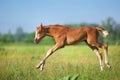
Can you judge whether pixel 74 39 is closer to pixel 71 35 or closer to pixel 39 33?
pixel 71 35

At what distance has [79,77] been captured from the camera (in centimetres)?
376

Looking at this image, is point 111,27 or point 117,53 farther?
point 111,27

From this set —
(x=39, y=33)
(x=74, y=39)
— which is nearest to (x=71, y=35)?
(x=74, y=39)

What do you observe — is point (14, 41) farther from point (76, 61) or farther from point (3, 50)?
point (76, 61)

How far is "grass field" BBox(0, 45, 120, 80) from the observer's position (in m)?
3.84

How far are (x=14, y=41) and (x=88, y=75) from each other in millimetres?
2359

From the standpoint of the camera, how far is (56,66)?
4.23 meters

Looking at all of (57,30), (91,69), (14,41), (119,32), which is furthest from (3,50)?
(119,32)

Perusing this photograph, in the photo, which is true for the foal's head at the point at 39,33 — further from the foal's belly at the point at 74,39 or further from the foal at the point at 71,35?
the foal's belly at the point at 74,39

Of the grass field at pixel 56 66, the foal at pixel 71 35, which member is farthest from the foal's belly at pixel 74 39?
the grass field at pixel 56 66

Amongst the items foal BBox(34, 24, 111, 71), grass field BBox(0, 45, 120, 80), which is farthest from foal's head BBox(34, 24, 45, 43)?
grass field BBox(0, 45, 120, 80)

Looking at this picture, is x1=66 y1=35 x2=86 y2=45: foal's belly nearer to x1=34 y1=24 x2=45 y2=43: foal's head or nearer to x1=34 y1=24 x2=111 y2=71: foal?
x1=34 y1=24 x2=111 y2=71: foal

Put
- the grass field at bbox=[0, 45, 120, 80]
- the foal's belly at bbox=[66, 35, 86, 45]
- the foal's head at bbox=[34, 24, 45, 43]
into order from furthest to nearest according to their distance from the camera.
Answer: the foal's belly at bbox=[66, 35, 86, 45]
the foal's head at bbox=[34, 24, 45, 43]
the grass field at bbox=[0, 45, 120, 80]

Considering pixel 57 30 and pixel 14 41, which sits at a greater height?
pixel 57 30
